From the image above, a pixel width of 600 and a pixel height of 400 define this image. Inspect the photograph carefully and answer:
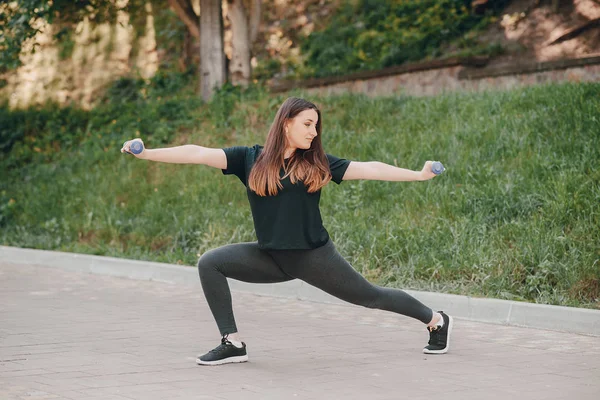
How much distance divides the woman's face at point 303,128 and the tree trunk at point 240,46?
12100mm

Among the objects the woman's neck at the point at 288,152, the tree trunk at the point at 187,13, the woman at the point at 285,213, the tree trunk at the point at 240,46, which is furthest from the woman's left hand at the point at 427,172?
the tree trunk at the point at 187,13

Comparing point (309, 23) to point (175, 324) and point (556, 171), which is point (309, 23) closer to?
point (556, 171)

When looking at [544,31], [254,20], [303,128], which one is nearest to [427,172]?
[303,128]

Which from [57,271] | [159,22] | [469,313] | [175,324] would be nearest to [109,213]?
[57,271]

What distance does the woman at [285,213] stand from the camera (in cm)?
549

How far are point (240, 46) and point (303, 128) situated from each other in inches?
485

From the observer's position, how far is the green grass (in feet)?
28.0

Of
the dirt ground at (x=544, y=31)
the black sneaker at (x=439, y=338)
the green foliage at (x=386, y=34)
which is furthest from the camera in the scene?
the green foliage at (x=386, y=34)

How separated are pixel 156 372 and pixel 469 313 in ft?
10.8

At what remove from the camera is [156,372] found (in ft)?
17.9

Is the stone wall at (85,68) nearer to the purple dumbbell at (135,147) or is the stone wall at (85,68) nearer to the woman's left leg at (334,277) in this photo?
the woman's left leg at (334,277)

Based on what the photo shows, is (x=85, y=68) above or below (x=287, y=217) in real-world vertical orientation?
above

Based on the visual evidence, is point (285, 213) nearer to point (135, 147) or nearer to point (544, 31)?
point (135, 147)

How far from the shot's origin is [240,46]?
17547 millimetres
